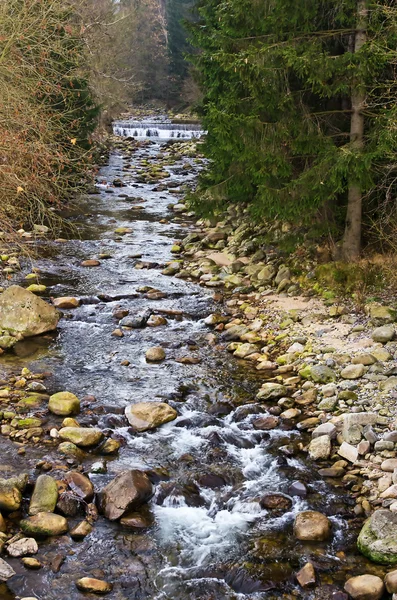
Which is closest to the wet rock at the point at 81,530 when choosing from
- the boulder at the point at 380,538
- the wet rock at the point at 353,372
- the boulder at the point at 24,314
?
the boulder at the point at 380,538

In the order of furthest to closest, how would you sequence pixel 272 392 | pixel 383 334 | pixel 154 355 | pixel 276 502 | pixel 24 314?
1. pixel 24 314
2. pixel 154 355
3. pixel 383 334
4. pixel 272 392
5. pixel 276 502

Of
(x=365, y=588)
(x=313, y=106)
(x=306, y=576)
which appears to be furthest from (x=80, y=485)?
(x=313, y=106)

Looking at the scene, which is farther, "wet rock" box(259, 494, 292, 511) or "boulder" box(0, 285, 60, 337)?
"boulder" box(0, 285, 60, 337)

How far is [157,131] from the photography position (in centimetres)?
3775

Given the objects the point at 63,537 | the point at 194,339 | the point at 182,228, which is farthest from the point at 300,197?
the point at 182,228

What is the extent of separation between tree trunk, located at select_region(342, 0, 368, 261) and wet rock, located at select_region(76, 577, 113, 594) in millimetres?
6402

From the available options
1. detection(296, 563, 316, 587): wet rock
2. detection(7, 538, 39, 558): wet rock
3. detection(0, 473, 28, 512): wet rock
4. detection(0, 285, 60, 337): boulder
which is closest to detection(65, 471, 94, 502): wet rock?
detection(0, 473, 28, 512): wet rock

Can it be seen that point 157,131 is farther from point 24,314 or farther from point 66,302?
point 24,314

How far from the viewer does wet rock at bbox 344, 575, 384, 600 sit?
4.67 metres

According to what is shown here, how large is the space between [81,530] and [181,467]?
1403 millimetres

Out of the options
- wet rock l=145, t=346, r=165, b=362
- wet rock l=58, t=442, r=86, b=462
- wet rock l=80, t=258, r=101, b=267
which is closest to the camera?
wet rock l=58, t=442, r=86, b=462

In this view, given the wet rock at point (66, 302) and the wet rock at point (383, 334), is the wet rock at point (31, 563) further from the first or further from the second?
the wet rock at point (66, 302)

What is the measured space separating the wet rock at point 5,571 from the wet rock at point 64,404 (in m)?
2.55

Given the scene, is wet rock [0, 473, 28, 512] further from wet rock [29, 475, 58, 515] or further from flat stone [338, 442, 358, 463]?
flat stone [338, 442, 358, 463]
